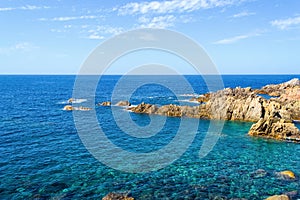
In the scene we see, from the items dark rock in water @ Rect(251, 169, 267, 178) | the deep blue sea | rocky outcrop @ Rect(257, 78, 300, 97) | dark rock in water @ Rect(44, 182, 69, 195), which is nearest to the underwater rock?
the deep blue sea

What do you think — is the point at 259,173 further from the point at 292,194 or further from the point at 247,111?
the point at 247,111

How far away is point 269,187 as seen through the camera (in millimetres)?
27672

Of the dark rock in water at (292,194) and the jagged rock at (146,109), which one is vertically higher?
the jagged rock at (146,109)

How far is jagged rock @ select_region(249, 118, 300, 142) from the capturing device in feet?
154

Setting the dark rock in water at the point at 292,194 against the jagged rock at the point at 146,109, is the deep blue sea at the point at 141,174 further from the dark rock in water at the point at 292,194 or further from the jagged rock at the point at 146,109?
the jagged rock at the point at 146,109

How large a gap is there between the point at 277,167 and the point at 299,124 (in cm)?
2922

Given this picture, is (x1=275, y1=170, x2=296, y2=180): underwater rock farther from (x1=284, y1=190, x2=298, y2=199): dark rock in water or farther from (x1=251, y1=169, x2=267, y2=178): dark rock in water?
(x1=284, y1=190, x2=298, y2=199): dark rock in water

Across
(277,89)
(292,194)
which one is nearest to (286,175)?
(292,194)

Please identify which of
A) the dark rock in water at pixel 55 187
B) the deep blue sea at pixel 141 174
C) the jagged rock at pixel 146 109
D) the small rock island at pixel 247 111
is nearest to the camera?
the dark rock in water at pixel 55 187

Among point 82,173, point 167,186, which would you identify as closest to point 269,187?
point 167,186

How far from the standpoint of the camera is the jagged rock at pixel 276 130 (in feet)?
154

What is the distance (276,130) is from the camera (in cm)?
4834

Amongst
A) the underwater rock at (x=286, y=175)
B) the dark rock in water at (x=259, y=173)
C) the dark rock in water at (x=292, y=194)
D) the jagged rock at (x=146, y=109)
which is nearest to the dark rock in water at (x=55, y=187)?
the dark rock in water at (x=259, y=173)

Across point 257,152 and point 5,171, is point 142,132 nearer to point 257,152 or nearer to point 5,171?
point 257,152
